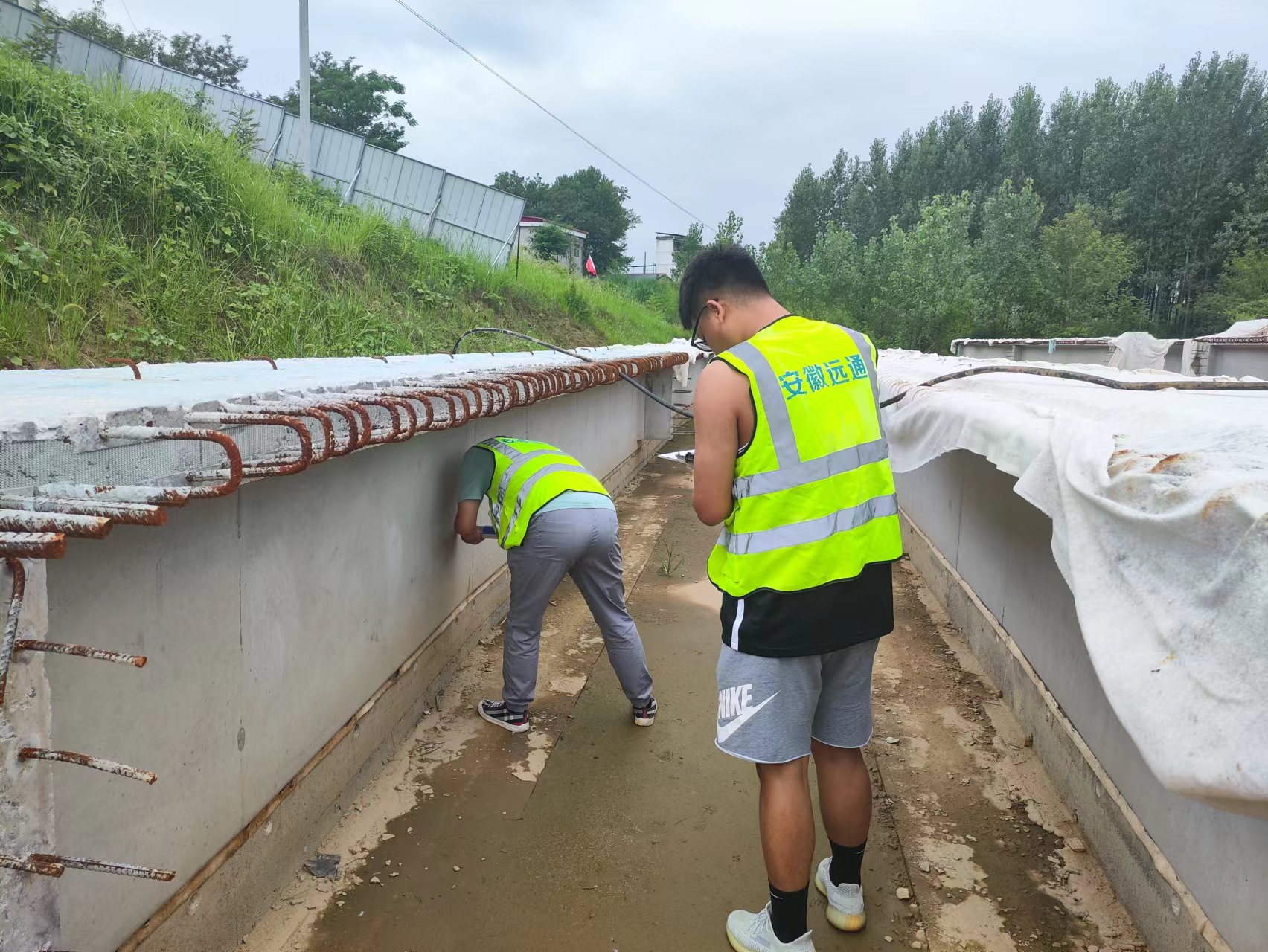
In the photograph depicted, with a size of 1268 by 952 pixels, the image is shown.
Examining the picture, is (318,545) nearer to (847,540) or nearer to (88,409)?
(88,409)

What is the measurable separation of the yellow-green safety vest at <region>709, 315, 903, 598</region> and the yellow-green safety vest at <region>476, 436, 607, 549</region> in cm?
152

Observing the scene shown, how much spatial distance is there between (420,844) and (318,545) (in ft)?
3.60

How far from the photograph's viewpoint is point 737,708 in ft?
7.36

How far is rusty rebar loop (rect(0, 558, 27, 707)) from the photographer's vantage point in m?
1.35

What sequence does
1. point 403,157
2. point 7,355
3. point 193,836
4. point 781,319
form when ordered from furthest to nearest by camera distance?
1. point 403,157
2. point 7,355
3. point 781,319
4. point 193,836

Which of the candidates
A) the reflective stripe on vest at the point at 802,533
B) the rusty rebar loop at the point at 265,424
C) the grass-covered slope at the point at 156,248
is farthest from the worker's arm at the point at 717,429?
the grass-covered slope at the point at 156,248

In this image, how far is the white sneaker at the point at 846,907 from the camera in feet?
8.22

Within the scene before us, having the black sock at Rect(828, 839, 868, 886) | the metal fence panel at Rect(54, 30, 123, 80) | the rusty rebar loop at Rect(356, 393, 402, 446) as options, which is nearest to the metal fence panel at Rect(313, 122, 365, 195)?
the metal fence panel at Rect(54, 30, 123, 80)

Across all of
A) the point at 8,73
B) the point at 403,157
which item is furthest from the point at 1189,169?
the point at 8,73

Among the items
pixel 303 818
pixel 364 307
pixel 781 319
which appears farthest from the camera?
pixel 364 307

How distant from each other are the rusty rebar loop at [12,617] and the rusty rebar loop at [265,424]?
0.53 meters

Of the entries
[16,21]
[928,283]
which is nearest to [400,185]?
[16,21]

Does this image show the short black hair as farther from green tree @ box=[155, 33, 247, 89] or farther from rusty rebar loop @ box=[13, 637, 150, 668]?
green tree @ box=[155, 33, 247, 89]

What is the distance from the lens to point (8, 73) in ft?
19.3
